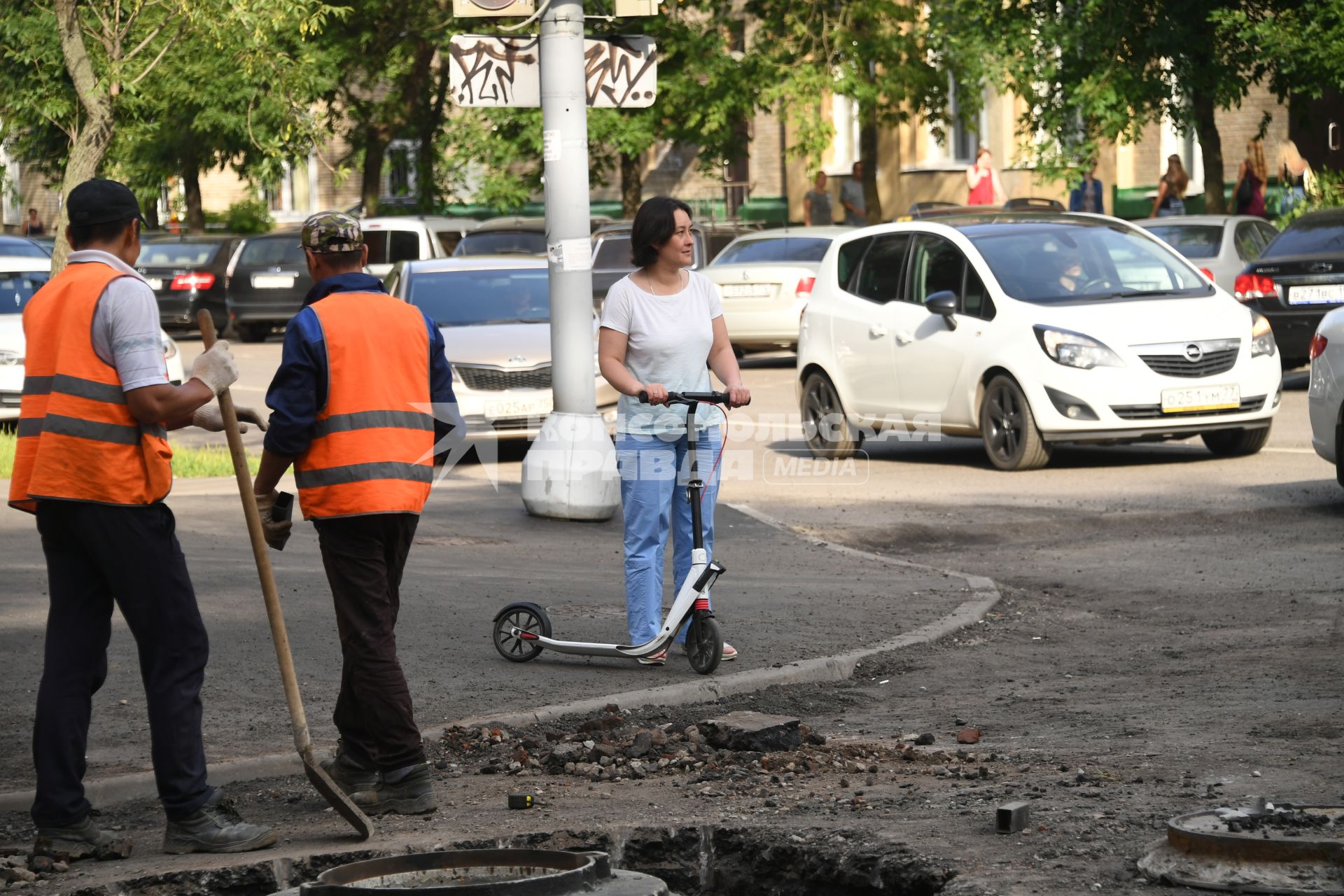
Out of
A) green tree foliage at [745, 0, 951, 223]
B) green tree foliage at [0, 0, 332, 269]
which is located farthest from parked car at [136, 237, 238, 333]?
green tree foliage at [745, 0, 951, 223]

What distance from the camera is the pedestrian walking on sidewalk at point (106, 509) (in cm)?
528

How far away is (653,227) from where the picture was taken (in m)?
7.79

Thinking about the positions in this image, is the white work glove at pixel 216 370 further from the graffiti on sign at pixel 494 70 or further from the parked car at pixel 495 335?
the parked car at pixel 495 335

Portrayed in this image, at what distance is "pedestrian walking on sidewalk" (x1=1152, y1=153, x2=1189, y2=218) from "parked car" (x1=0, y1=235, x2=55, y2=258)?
14.9 meters

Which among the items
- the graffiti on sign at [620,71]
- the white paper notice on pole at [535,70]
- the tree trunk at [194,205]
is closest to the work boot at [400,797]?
the white paper notice on pole at [535,70]

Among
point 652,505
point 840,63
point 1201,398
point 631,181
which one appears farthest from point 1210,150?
point 652,505

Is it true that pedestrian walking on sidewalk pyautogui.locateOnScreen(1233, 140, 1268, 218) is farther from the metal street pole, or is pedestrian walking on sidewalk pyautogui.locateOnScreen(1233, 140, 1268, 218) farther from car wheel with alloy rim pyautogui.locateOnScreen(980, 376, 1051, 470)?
the metal street pole

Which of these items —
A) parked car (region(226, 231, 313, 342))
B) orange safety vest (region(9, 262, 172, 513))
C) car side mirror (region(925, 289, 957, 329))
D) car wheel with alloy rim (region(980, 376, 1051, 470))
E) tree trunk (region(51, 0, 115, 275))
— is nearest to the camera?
orange safety vest (region(9, 262, 172, 513))

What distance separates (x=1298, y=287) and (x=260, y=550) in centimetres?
1430

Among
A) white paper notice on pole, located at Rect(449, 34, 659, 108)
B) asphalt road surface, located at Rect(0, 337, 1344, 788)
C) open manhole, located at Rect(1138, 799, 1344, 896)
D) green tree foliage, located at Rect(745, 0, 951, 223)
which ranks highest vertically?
green tree foliage, located at Rect(745, 0, 951, 223)

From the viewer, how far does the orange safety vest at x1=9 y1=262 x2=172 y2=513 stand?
5281mm

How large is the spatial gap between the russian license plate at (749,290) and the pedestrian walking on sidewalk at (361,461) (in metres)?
17.9

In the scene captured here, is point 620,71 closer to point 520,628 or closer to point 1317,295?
point 520,628

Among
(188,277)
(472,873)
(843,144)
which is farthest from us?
(843,144)
